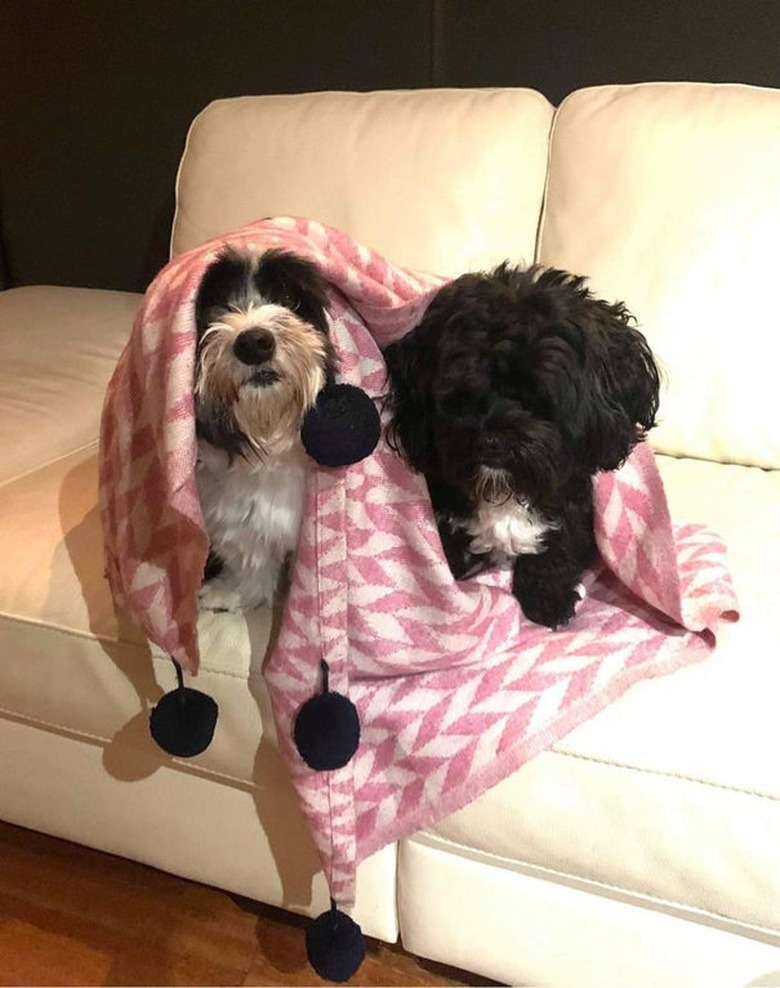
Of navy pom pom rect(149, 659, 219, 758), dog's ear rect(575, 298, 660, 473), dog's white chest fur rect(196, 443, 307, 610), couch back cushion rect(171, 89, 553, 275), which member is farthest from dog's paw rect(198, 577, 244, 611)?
couch back cushion rect(171, 89, 553, 275)

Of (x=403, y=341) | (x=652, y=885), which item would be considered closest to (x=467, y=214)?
(x=403, y=341)

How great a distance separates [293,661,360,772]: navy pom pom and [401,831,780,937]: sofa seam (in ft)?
0.53

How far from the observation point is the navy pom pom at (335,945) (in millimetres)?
1093

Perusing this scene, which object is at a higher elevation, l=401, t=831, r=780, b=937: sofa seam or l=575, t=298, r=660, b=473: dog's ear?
l=575, t=298, r=660, b=473: dog's ear

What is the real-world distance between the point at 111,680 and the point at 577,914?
2.13 feet

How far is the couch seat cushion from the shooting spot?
0.93 meters

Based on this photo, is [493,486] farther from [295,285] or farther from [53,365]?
[53,365]

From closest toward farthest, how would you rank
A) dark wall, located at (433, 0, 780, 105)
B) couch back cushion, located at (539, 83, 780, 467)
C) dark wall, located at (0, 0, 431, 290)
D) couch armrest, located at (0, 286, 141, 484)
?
couch back cushion, located at (539, 83, 780, 467), couch armrest, located at (0, 286, 141, 484), dark wall, located at (433, 0, 780, 105), dark wall, located at (0, 0, 431, 290)

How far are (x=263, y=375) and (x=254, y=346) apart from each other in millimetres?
33

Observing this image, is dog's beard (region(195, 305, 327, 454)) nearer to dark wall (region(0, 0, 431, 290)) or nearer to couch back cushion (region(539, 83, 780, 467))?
couch back cushion (region(539, 83, 780, 467))

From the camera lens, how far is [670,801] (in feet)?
3.10

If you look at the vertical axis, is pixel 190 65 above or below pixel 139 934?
above

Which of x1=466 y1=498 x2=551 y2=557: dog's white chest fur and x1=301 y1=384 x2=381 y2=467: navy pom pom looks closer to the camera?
x1=301 y1=384 x2=381 y2=467: navy pom pom

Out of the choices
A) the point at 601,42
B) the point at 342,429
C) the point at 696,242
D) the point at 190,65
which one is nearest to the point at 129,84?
the point at 190,65
